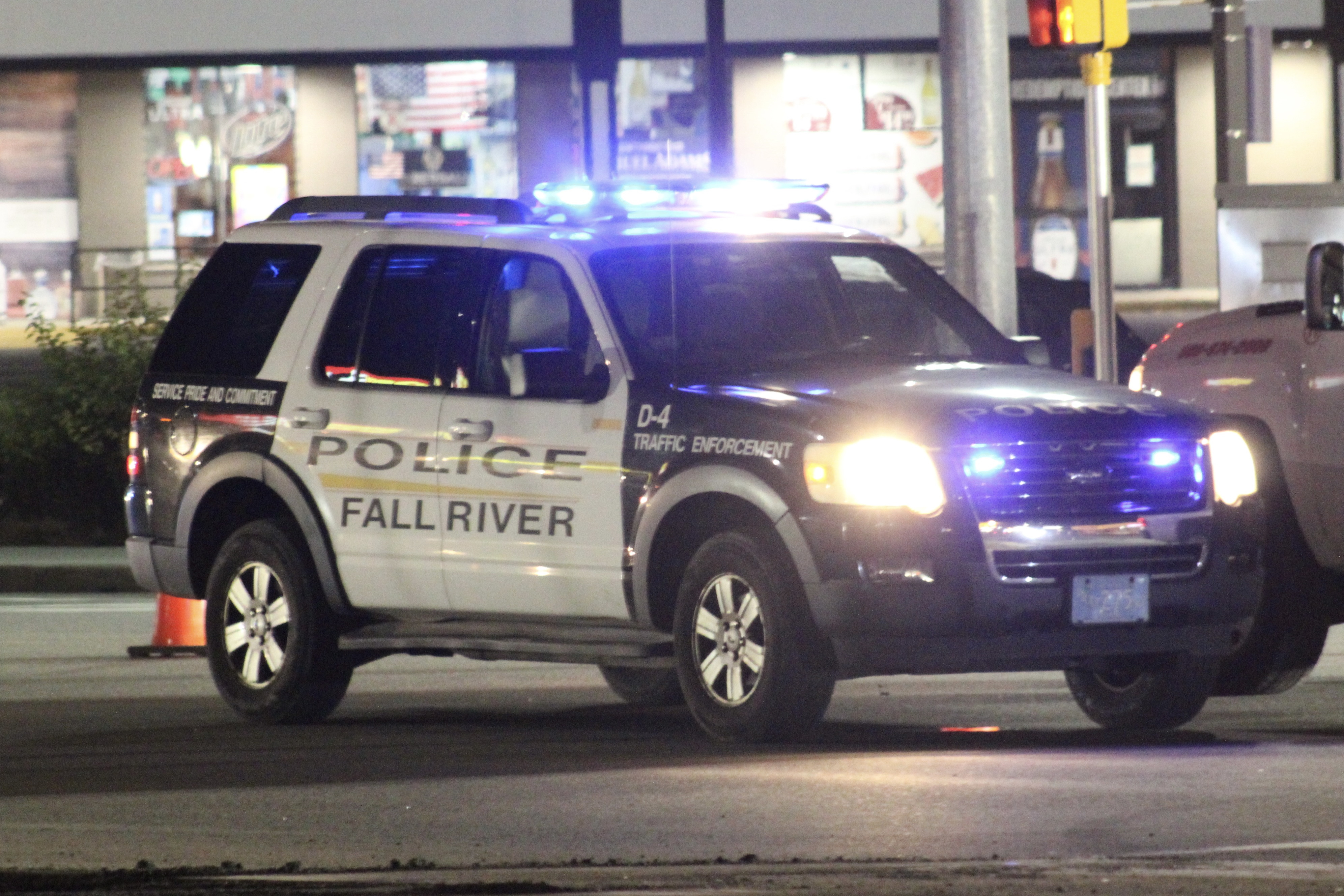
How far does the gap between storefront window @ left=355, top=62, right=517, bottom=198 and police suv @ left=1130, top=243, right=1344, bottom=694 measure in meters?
28.6

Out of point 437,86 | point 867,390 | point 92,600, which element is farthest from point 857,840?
point 437,86

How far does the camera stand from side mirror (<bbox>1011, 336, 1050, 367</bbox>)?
10.6m

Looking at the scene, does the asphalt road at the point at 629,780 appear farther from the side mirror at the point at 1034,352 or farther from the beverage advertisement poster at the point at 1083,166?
the beverage advertisement poster at the point at 1083,166

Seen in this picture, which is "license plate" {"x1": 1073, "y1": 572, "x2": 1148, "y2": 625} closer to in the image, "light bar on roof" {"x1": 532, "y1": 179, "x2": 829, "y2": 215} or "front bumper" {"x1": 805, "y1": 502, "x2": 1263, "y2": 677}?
"front bumper" {"x1": 805, "y1": 502, "x2": 1263, "y2": 677}

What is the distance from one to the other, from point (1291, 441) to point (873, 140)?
29767 mm

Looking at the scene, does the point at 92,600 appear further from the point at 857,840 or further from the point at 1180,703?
the point at 857,840

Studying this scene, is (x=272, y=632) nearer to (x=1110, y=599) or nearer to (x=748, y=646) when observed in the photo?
(x=748, y=646)

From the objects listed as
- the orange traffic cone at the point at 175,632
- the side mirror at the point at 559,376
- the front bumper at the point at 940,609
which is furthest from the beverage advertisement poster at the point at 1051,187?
the front bumper at the point at 940,609

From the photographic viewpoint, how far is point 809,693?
9172 mm

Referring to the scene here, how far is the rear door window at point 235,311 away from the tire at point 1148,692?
3.52 meters

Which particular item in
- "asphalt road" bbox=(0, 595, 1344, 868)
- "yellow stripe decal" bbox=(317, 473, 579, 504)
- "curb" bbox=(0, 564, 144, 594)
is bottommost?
"curb" bbox=(0, 564, 144, 594)

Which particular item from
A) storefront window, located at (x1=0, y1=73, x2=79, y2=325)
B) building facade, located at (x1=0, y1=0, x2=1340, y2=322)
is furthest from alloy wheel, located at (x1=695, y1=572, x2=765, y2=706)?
storefront window, located at (x1=0, y1=73, x2=79, y2=325)

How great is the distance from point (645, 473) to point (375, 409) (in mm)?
1385

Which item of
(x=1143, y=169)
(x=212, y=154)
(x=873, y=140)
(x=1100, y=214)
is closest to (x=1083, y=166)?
(x=1143, y=169)
